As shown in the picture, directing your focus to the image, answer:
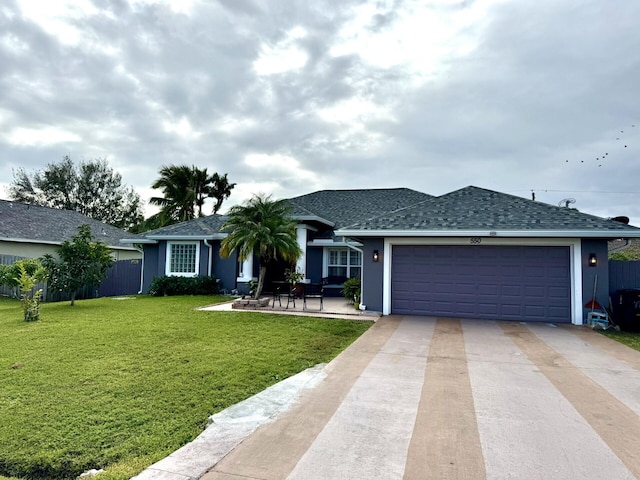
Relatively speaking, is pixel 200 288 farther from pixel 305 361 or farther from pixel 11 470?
pixel 11 470

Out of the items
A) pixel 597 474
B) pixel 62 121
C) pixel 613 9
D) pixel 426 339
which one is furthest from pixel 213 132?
pixel 597 474

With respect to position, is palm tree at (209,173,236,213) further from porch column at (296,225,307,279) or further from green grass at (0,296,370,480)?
green grass at (0,296,370,480)

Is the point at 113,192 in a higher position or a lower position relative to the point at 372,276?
higher

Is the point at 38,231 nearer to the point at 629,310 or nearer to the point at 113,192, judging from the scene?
the point at 113,192

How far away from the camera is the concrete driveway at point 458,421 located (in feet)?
10.0

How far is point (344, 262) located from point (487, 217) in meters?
6.63

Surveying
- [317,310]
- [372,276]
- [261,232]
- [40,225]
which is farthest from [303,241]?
[40,225]

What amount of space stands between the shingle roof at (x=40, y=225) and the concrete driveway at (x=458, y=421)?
68.6 ft

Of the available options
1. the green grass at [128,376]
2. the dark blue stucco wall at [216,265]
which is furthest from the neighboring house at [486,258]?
the dark blue stucco wall at [216,265]

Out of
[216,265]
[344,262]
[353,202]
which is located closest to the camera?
[344,262]

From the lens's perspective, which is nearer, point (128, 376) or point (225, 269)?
point (128, 376)

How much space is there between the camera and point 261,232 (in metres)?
12.7

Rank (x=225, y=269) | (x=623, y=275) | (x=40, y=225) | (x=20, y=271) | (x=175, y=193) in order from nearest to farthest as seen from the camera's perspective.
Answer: (x=623, y=275)
(x=20, y=271)
(x=225, y=269)
(x=40, y=225)
(x=175, y=193)

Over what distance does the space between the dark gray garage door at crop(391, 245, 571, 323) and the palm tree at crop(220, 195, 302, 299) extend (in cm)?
389
